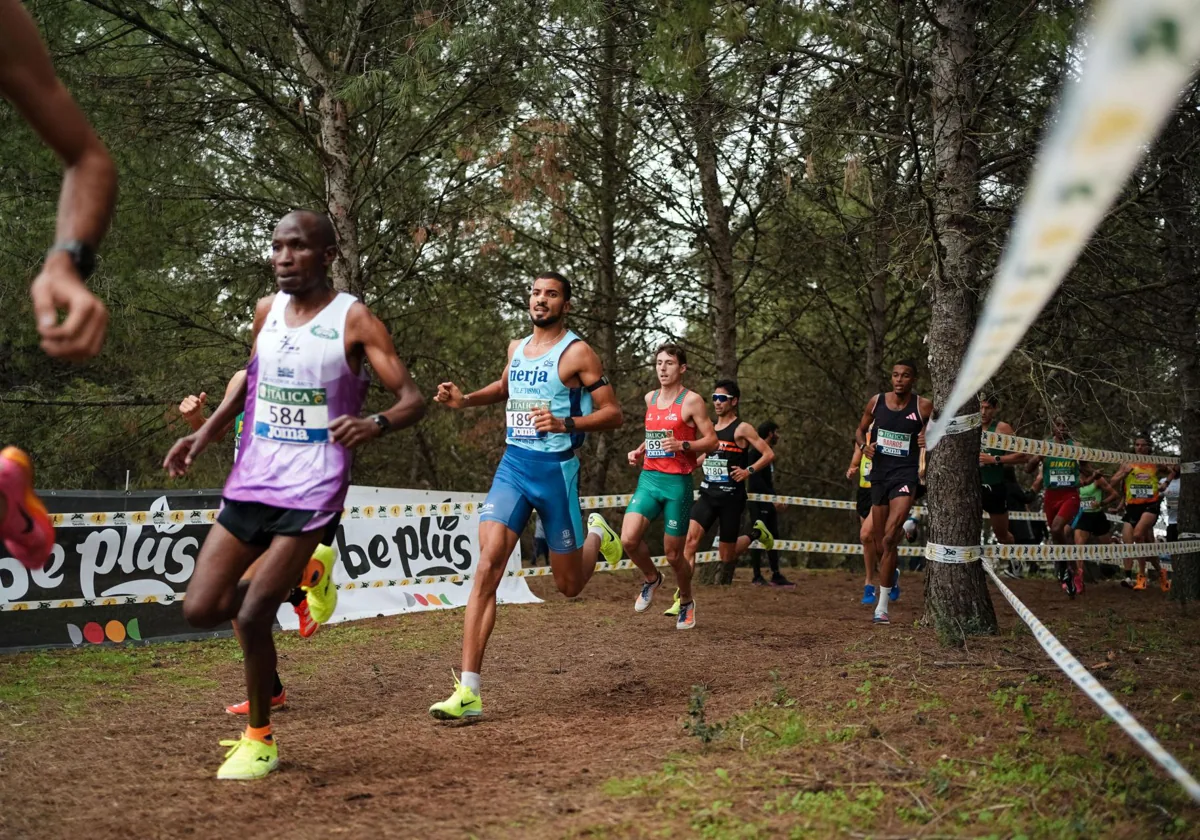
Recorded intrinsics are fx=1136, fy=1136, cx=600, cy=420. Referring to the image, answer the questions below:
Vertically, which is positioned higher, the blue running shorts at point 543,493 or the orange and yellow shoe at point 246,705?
the blue running shorts at point 543,493

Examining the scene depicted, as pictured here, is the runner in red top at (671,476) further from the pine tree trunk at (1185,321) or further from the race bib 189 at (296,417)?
the race bib 189 at (296,417)

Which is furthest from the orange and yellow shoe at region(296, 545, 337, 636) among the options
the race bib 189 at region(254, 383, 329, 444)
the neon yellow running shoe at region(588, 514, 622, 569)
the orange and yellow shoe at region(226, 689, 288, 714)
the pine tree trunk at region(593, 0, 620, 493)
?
the pine tree trunk at region(593, 0, 620, 493)

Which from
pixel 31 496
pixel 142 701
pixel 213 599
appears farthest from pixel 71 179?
pixel 142 701

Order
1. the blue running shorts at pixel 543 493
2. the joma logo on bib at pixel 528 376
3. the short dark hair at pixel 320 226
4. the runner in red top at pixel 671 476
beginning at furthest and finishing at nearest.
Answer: the runner in red top at pixel 671 476, the joma logo on bib at pixel 528 376, the blue running shorts at pixel 543 493, the short dark hair at pixel 320 226

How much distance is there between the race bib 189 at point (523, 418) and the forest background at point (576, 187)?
7.54 feet

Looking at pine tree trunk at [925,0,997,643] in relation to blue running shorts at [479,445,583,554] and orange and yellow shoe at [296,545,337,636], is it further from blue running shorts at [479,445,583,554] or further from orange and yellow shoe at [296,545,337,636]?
orange and yellow shoe at [296,545,337,636]

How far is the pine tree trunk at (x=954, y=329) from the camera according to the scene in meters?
8.19

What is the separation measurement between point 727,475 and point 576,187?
711 centimetres

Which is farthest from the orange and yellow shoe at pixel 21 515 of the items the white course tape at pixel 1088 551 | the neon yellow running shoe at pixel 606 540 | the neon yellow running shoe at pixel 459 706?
the white course tape at pixel 1088 551

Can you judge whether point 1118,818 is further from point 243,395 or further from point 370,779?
point 243,395

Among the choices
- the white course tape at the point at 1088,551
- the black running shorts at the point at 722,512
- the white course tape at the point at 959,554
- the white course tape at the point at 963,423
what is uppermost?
the white course tape at the point at 963,423

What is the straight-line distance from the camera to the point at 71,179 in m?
2.89

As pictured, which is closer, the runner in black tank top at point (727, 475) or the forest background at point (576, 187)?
the forest background at point (576, 187)

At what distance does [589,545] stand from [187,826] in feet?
14.3
